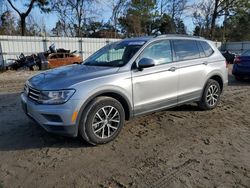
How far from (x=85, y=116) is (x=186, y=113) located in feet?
9.09

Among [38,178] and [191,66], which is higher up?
[191,66]

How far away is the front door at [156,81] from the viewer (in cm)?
438

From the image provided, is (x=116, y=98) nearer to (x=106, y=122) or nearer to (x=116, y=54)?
(x=106, y=122)

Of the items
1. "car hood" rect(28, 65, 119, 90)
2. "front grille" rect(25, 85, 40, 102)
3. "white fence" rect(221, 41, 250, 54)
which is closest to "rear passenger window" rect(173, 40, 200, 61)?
"car hood" rect(28, 65, 119, 90)

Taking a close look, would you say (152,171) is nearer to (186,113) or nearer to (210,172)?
(210,172)

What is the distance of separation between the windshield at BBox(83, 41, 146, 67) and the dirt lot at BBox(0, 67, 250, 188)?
128 cm

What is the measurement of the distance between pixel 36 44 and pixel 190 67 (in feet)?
56.9

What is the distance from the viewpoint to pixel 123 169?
3352 millimetres

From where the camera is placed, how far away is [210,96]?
5.93 metres

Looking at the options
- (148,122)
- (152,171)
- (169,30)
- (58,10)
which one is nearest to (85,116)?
(152,171)

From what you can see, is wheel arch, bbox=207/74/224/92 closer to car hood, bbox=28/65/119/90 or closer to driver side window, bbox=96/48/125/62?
driver side window, bbox=96/48/125/62

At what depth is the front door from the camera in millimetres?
4375

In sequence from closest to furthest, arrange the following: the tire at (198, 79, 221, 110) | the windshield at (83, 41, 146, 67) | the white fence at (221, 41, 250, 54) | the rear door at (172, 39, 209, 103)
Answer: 1. the windshield at (83, 41, 146, 67)
2. the rear door at (172, 39, 209, 103)
3. the tire at (198, 79, 221, 110)
4. the white fence at (221, 41, 250, 54)

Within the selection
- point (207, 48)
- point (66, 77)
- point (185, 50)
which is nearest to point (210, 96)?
point (207, 48)
